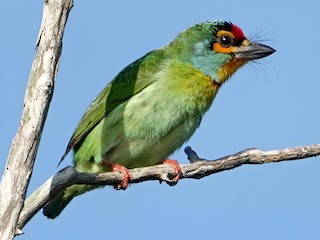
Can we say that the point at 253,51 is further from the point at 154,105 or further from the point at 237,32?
the point at 154,105

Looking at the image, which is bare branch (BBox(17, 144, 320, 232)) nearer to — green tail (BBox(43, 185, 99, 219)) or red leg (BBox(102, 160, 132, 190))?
red leg (BBox(102, 160, 132, 190))

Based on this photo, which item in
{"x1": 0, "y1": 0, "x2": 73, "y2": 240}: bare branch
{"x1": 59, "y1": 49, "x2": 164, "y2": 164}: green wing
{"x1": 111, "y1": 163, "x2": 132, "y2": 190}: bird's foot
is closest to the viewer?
{"x1": 0, "y1": 0, "x2": 73, "y2": 240}: bare branch

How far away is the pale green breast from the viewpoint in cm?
596

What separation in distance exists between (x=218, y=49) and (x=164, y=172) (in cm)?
179

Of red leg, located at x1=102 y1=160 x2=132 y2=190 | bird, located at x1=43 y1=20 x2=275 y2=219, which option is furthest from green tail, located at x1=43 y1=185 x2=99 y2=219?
red leg, located at x1=102 y1=160 x2=132 y2=190

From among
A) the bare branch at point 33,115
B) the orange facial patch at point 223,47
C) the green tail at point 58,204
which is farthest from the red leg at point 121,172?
the bare branch at point 33,115

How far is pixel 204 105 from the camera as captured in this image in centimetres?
616

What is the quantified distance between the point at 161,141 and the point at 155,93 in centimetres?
37

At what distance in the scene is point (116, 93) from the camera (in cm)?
627

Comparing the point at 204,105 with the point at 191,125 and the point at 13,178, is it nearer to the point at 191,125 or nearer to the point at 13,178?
the point at 191,125

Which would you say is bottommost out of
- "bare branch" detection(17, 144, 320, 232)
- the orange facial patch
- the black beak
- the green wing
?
"bare branch" detection(17, 144, 320, 232)

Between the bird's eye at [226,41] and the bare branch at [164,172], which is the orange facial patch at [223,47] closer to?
the bird's eye at [226,41]

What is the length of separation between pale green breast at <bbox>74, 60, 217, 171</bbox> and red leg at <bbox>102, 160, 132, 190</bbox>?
0.05 m

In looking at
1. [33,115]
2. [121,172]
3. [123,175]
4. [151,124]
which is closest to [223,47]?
[151,124]
